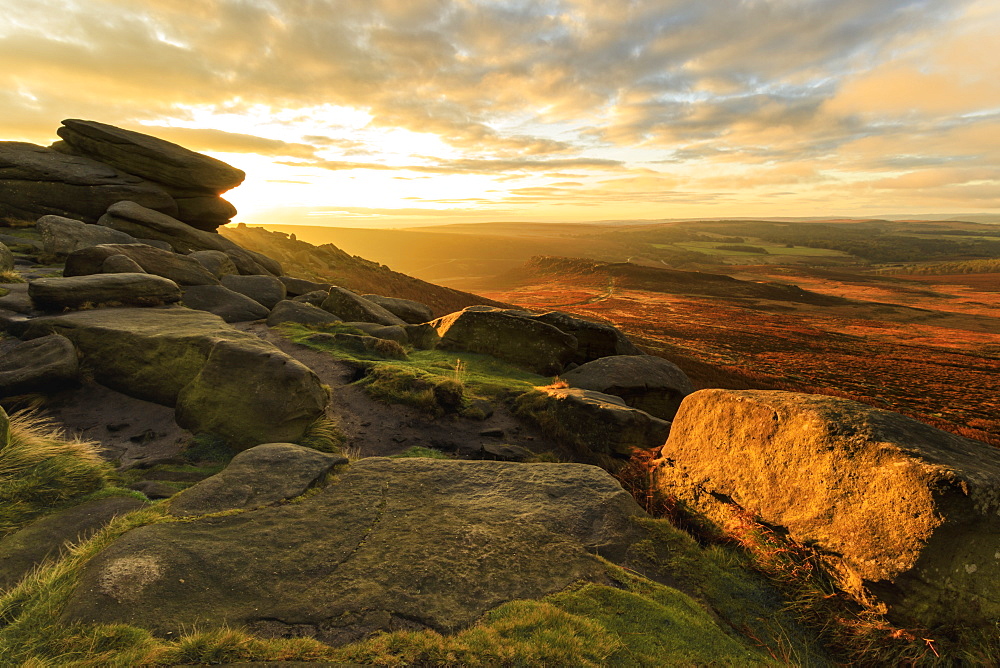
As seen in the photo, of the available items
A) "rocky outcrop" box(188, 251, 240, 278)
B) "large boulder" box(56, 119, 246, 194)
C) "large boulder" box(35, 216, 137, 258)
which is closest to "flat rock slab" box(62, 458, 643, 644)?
"large boulder" box(35, 216, 137, 258)

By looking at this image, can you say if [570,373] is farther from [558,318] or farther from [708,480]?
[708,480]

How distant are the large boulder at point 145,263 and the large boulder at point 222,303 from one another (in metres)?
1.02

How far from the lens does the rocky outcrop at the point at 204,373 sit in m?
8.95

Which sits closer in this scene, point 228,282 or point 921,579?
point 921,579

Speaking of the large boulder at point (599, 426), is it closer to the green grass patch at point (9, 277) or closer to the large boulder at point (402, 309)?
the large boulder at point (402, 309)

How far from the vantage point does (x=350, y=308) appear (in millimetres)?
20094

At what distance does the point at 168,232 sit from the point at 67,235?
6064mm

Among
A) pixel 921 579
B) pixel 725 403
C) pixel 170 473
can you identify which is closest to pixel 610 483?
pixel 725 403

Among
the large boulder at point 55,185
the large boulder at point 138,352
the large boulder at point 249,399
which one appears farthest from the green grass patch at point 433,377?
the large boulder at point 55,185

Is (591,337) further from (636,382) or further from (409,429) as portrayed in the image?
(409,429)

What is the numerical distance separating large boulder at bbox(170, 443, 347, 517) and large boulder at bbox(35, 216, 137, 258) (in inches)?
680

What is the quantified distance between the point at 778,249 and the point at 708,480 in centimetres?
19996

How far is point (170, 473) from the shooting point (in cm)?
749

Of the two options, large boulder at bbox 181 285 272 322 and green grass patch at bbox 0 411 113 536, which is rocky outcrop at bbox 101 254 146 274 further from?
green grass patch at bbox 0 411 113 536
